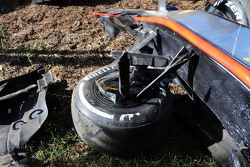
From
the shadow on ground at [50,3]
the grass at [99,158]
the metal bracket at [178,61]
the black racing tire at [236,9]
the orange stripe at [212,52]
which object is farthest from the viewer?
the shadow on ground at [50,3]

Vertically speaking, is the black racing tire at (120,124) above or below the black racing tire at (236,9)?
below

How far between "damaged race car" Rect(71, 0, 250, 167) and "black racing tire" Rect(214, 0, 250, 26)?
2.34 ft

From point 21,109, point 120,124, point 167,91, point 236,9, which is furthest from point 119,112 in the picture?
point 236,9

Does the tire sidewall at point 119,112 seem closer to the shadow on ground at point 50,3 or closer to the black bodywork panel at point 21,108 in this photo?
the black bodywork panel at point 21,108

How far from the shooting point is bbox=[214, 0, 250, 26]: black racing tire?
3863 millimetres

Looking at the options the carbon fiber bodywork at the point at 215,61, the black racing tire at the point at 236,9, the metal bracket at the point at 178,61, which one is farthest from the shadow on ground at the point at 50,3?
the metal bracket at the point at 178,61

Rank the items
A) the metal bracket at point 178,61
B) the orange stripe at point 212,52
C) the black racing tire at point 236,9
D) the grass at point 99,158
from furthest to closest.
→ the black racing tire at point 236,9 < the grass at point 99,158 < the metal bracket at point 178,61 < the orange stripe at point 212,52

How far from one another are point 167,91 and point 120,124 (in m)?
0.56

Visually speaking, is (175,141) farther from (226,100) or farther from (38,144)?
(38,144)

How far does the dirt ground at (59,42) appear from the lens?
3.94m

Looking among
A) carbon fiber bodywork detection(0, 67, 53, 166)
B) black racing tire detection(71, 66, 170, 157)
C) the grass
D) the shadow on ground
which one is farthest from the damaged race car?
the shadow on ground

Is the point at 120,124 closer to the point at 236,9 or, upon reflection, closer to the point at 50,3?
the point at 236,9

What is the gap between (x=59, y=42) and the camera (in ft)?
16.1

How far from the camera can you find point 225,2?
4.12 meters
